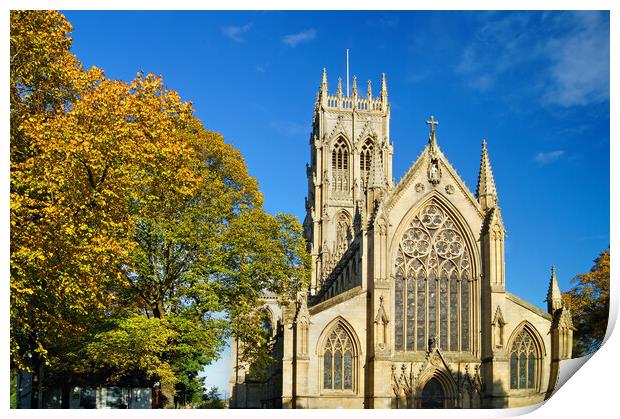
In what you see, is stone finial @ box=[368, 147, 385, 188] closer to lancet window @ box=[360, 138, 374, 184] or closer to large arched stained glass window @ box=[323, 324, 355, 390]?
large arched stained glass window @ box=[323, 324, 355, 390]

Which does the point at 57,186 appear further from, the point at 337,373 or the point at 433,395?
the point at 433,395

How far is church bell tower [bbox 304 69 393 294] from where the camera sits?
6469 centimetres

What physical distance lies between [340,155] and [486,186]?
3472cm

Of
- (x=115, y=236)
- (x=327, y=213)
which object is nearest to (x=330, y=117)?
(x=327, y=213)

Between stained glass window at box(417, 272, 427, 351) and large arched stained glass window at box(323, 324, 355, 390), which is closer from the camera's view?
large arched stained glass window at box(323, 324, 355, 390)

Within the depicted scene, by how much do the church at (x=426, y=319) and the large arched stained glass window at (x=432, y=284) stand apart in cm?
4

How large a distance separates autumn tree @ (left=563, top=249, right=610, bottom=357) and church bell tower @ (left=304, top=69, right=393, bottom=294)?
34.6 meters

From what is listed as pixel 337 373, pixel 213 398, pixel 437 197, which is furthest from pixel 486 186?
pixel 213 398

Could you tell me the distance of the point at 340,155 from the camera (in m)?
65.9

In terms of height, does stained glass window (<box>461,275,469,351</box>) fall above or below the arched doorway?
above

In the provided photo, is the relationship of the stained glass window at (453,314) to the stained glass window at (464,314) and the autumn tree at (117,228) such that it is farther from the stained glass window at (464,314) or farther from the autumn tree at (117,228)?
the autumn tree at (117,228)

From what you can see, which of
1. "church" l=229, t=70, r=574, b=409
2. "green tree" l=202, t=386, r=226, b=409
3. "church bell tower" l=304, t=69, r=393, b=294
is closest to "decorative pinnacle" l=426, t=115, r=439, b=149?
"church" l=229, t=70, r=574, b=409

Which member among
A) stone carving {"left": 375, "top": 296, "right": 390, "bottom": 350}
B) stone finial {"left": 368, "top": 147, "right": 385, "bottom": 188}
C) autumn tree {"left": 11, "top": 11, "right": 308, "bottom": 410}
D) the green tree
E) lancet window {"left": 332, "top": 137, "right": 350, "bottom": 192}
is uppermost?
lancet window {"left": 332, "top": 137, "right": 350, "bottom": 192}

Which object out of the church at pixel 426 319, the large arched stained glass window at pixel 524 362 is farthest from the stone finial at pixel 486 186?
the large arched stained glass window at pixel 524 362
